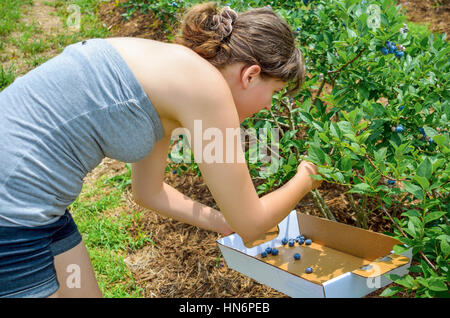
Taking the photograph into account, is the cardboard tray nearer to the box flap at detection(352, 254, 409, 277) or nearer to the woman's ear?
the box flap at detection(352, 254, 409, 277)

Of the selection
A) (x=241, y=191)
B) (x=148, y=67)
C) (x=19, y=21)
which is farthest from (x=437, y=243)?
(x=19, y=21)

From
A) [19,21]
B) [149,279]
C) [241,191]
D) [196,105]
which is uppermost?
[196,105]

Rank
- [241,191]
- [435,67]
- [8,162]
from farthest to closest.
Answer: [435,67] < [241,191] < [8,162]

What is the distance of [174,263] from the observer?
281 centimetres

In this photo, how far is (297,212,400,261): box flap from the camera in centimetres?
195

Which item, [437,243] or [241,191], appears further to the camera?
[437,243]

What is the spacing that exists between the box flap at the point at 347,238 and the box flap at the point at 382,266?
0.17 meters

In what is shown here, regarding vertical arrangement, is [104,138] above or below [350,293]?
above

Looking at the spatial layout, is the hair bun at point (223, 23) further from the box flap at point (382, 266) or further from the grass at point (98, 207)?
the grass at point (98, 207)

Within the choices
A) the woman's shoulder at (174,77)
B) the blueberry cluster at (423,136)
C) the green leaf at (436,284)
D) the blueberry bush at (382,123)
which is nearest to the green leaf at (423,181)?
the blueberry bush at (382,123)

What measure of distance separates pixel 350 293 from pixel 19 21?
5823 mm

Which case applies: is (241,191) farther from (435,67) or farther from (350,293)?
(435,67)

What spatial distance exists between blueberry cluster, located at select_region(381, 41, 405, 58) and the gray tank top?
1.15 meters

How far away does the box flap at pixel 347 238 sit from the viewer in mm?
1947
